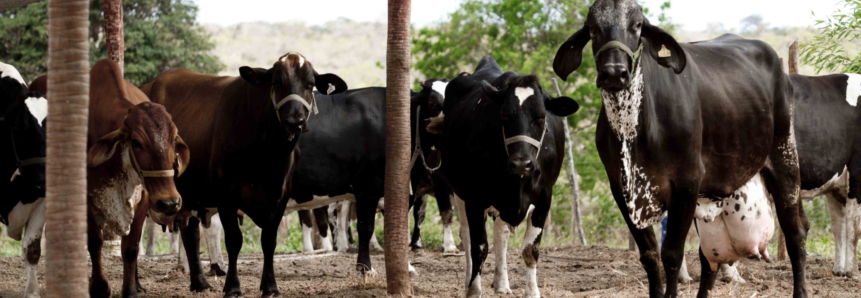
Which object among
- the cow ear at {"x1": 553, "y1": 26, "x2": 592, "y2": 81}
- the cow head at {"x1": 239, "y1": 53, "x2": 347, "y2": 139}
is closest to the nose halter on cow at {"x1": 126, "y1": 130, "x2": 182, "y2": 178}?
the cow head at {"x1": 239, "y1": 53, "x2": 347, "y2": 139}

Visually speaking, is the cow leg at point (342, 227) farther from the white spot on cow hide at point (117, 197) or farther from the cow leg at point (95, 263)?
the cow leg at point (95, 263)

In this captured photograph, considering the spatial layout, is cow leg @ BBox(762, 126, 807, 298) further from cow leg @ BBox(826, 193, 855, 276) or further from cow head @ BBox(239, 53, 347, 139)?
cow head @ BBox(239, 53, 347, 139)

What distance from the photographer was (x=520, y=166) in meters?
6.79

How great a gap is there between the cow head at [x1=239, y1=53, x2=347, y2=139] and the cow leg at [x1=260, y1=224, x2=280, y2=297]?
3.34 ft

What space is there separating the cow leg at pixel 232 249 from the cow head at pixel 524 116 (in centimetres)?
249

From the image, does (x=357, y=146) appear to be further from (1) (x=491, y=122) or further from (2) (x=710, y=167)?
(2) (x=710, y=167)

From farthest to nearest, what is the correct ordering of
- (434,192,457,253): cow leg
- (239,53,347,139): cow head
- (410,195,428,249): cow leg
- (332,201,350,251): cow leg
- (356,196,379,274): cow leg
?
(332,201,350,251): cow leg < (410,195,428,249): cow leg < (434,192,457,253): cow leg < (356,196,379,274): cow leg < (239,53,347,139): cow head

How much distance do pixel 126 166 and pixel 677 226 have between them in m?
4.09

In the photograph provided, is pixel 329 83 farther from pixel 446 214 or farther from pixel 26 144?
pixel 446 214

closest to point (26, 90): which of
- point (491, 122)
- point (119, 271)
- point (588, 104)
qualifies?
point (119, 271)

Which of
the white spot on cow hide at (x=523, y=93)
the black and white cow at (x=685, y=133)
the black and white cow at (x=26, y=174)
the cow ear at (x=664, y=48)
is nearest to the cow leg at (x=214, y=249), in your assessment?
the black and white cow at (x=26, y=174)

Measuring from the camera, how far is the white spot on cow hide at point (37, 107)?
24.1 ft

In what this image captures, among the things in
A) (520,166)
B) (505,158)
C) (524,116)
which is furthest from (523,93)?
(520,166)

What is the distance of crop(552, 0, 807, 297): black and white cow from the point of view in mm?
5887
